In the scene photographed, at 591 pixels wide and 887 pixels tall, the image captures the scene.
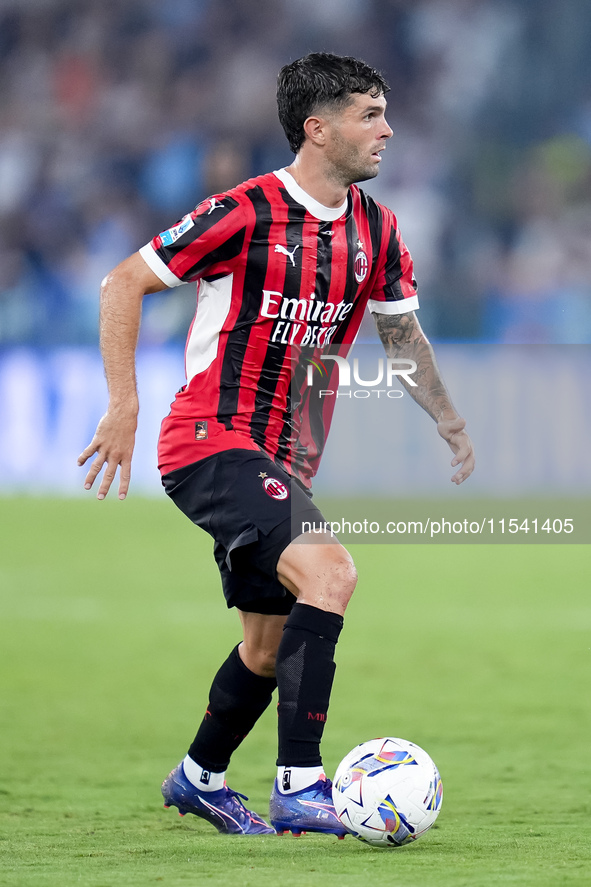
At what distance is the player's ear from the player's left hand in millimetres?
918

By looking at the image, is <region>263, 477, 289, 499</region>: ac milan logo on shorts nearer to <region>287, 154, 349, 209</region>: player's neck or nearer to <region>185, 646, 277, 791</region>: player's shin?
<region>185, 646, 277, 791</region>: player's shin

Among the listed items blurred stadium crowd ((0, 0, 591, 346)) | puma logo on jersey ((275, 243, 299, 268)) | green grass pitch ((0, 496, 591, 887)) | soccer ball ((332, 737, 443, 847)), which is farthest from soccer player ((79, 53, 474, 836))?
blurred stadium crowd ((0, 0, 591, 346))

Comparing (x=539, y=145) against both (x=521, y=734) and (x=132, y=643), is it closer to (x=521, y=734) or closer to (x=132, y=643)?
(x=132, y=643)

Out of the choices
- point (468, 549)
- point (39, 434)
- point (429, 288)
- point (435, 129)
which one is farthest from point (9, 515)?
point (435, 129)

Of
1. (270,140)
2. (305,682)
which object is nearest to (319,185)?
(305,682)

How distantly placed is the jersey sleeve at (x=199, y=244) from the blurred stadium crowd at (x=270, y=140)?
916 cm

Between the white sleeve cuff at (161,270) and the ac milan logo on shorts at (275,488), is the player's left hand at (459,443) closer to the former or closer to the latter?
the ac milan logo on shorts at (275,488)

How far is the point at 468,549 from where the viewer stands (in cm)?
1000

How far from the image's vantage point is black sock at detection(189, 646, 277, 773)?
12.0 ft

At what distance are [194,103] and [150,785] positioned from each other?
1149 centimetres

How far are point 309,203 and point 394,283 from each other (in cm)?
46

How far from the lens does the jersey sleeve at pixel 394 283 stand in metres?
3.82

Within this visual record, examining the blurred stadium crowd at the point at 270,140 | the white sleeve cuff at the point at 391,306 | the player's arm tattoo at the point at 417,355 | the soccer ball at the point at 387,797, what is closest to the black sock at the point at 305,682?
the soccer ball at the point at 387,797

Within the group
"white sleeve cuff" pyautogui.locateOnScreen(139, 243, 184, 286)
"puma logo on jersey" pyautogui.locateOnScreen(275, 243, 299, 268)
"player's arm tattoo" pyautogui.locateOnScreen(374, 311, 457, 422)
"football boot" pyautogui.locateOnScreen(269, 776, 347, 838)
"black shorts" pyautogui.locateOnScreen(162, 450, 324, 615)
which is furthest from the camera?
"player's arm tattoo" pyautogui.locateOnScreen(374, 311, 457, 422)
